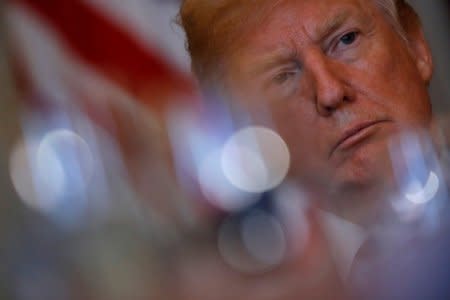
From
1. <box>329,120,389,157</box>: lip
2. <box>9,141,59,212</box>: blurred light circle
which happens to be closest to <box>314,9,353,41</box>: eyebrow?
<box>329,120,389,157</box>: lip

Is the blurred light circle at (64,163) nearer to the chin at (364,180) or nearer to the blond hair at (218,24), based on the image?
the blond hair at (218,24)

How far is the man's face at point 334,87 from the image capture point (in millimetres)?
690

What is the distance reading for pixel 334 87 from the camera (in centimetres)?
69

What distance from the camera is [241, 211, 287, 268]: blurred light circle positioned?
84 centimetres

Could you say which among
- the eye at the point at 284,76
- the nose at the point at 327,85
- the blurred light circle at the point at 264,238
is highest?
the eye at the point at 284,76

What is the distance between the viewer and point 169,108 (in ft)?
2.78

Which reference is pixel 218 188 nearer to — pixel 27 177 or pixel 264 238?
pixel 264 238

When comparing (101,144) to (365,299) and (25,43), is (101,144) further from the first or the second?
(365,299)

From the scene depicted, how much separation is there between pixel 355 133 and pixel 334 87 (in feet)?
0.19

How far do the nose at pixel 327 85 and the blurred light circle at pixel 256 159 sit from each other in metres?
0.09

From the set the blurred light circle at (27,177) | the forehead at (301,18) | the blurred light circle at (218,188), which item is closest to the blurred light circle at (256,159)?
the blurred light circle at (218,188)

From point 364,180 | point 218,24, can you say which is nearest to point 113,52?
point 218,24

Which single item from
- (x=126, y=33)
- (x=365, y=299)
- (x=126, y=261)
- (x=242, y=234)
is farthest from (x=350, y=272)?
(x=126, y=33)

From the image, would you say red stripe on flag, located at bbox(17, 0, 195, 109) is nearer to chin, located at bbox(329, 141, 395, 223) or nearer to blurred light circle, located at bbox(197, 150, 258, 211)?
blurred light circle, located at bbox(197, 150, 258, 211)
